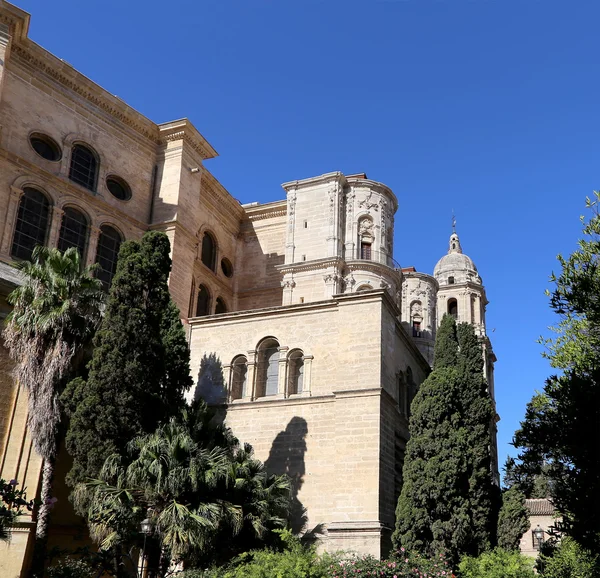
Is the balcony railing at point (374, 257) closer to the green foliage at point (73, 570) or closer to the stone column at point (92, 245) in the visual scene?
the stone column at point (92, 245)

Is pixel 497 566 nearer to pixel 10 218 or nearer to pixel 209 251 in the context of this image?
pixel 10 218

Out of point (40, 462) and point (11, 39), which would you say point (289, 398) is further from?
point (11, 39)

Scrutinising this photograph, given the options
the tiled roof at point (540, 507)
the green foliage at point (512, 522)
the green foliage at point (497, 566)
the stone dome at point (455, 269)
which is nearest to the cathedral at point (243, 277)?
the green foliage at point (497, 566)

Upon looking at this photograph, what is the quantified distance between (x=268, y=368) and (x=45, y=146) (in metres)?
11.8

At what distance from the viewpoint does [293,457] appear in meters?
17.6

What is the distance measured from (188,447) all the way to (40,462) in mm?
4485

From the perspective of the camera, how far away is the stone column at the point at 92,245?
24.7 m

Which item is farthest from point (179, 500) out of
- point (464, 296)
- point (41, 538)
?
point (464, 296)

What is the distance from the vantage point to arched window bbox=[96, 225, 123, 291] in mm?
25188

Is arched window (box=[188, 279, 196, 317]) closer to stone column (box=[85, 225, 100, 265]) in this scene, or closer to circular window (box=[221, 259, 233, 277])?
circular window (box=[221, 259, 233, 277])

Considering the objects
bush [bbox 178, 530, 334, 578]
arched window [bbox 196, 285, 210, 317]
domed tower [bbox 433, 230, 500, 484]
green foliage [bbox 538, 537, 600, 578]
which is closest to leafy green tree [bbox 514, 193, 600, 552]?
green foliage [bbox 538, 537, 600, 578]

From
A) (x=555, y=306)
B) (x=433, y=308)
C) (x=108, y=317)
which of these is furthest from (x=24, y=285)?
(x=433, y=308)

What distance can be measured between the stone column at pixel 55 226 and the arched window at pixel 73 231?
0.19 metres

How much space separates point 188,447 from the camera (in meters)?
13.6
